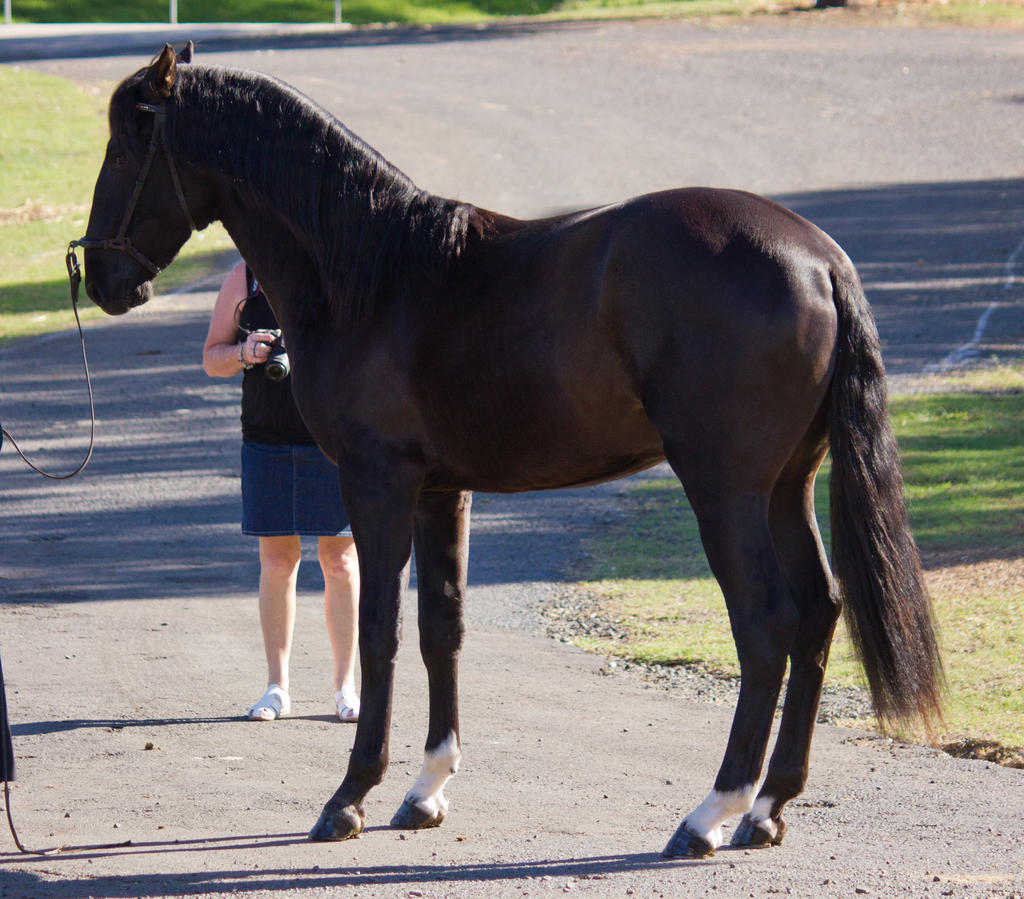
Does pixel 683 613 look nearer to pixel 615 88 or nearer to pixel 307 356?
pixel 307 356

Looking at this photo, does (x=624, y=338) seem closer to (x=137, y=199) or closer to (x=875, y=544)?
(x=875, y=544)

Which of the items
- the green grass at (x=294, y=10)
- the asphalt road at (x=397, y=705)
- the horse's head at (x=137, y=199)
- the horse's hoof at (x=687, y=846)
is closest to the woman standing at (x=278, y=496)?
the asphalt road at (x=397, y=705)

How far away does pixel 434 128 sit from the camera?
2400 cm

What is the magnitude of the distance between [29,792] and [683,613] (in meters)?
3.64

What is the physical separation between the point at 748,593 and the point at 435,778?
1.32m

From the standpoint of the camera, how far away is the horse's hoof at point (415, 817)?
177 inches

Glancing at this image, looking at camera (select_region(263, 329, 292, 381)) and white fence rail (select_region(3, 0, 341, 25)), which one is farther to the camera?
white fence rail (select_region(3, 0, 341, 25))

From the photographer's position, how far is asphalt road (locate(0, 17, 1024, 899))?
4121 mm

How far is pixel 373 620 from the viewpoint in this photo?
14.4 feet

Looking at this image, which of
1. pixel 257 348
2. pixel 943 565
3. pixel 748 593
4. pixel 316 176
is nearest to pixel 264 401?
pixel 257 348

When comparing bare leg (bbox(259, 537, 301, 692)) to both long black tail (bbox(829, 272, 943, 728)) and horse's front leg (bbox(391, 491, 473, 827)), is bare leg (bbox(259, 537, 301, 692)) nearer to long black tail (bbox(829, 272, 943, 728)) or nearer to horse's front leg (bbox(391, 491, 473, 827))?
horse's front leg (bbox(391, 491, 473, 827))

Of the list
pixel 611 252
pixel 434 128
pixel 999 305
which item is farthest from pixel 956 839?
pixel 434 128

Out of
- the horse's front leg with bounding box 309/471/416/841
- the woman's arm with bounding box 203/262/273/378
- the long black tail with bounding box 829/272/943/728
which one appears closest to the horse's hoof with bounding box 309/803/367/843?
the horse's front leg with bounding box 309/471/416/841

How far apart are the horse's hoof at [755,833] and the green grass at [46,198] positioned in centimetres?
1186
